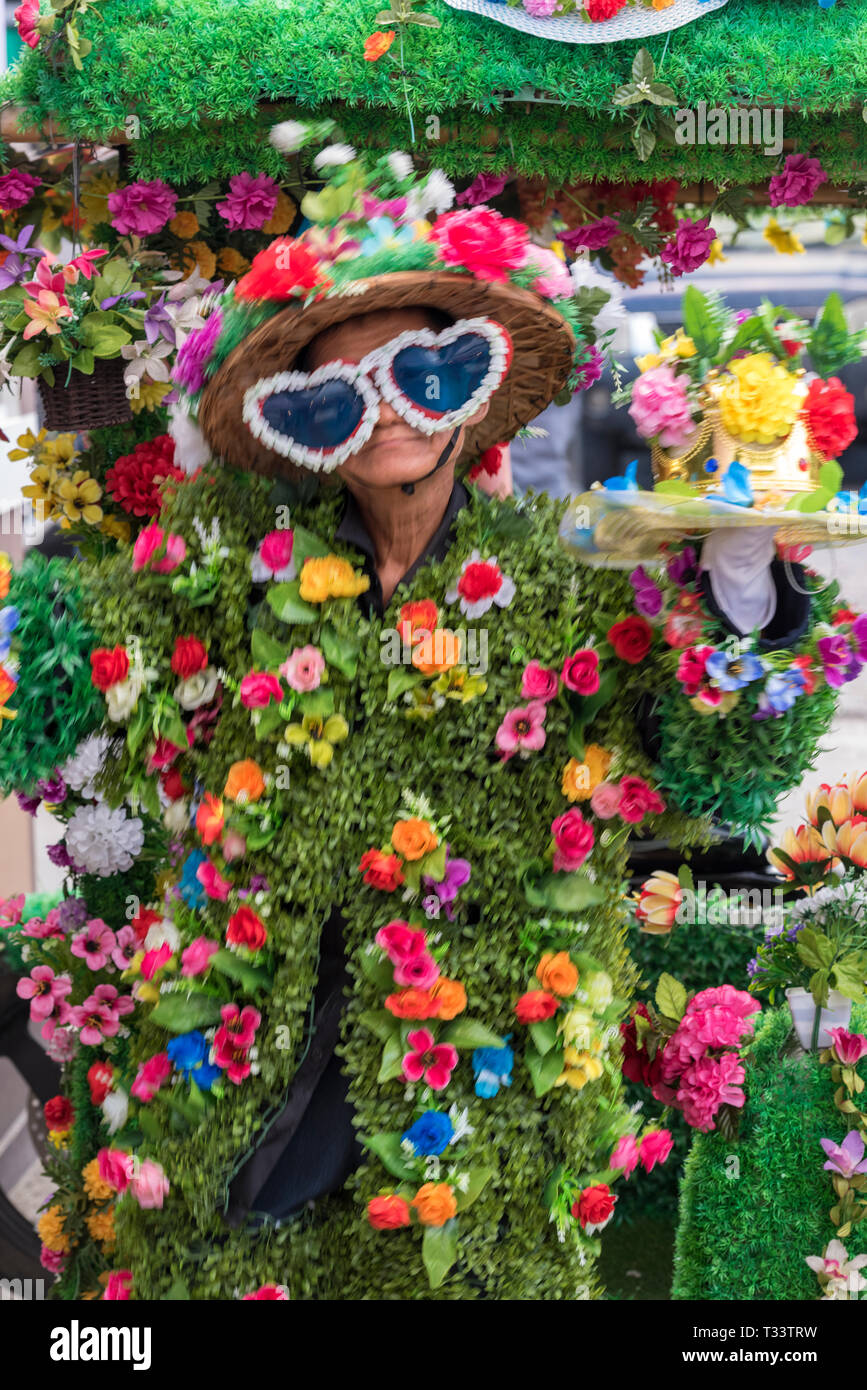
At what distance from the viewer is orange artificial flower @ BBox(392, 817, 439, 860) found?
2.15 metres

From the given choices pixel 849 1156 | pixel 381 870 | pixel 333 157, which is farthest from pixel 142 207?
pixel 849 1156

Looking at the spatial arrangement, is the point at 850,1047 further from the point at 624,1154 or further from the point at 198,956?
the point at 198,956

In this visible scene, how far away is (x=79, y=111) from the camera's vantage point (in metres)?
2.71

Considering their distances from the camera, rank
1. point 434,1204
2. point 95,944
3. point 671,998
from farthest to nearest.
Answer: point 95,944 < point 671,998 < point 434,1204

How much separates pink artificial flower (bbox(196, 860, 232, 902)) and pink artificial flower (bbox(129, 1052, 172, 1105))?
29 centimetres

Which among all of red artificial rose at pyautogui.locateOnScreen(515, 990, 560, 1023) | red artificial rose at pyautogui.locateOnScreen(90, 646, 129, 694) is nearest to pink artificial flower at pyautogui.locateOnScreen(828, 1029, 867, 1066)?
red artificial rose at pyautogui.locateOnScreen(515, 990, 560, 1023)

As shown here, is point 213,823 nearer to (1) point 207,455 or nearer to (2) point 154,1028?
(2) point 154,1028

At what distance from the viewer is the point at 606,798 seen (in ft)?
7.35

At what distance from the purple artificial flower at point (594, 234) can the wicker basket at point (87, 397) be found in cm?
124

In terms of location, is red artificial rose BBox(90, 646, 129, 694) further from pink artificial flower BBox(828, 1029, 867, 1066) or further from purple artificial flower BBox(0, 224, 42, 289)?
pink artificial flower BBox(828, 1029, 867, 1066)

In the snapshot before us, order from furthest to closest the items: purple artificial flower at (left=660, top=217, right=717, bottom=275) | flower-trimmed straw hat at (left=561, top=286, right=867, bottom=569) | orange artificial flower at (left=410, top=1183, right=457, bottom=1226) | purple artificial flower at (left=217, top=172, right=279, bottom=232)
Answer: purple artificial flower at (left=660, top=217, right=717, bottom=275) < purple artificial flower at (left=217, top=172, right=279, bottom=232) < orange artificial flower at (left=410, top=1183, right=457, bottom=1226) < flower-trimmed straw hat at (left=561, top=286, right=867, bottom=569)

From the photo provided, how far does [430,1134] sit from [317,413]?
1.12 metres
